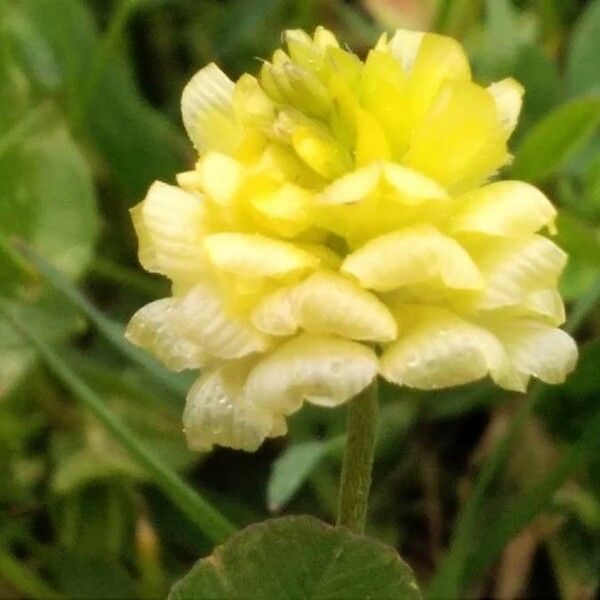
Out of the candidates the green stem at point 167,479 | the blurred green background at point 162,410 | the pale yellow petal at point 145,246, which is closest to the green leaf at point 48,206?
the blurred green background at point 162,410

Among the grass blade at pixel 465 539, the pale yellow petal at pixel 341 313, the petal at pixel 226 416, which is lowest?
the grass blade at pixel 465 539

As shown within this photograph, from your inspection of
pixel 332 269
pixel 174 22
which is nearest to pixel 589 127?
pixel 332 269

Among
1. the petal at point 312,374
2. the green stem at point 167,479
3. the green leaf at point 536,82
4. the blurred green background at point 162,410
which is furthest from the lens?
the green leaf at point 536,82

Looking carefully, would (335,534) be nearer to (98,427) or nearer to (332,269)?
(332,269)

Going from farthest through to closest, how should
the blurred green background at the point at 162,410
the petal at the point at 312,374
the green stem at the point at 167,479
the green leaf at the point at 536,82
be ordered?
the green leaf at the point at 536,82
the blurred green background at the point at 162,410
the green stem at the point at 167,479
the petal at the point at 312,374

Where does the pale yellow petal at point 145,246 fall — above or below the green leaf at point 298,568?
above

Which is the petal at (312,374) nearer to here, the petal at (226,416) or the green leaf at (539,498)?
the petal at (226,416)

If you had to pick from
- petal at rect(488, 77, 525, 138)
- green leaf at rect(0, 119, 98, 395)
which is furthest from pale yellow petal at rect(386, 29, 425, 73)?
green leaf at rect(0, 119, 98, 395)

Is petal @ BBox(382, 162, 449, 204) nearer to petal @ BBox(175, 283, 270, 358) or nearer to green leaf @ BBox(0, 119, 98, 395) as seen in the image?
petal @ BBox(175, 283, 270, 358)
